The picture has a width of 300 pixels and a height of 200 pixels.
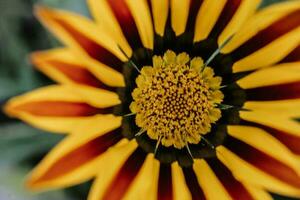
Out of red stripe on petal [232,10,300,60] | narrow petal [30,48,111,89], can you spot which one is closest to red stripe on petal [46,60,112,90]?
narrow petal [30,48,111,89]

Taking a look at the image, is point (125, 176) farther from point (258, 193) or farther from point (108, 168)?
point (258, 193)

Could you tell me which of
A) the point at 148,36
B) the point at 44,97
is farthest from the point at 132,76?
the point at 44,97

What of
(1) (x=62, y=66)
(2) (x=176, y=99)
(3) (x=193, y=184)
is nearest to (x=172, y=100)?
(2) (x=176, y=99)

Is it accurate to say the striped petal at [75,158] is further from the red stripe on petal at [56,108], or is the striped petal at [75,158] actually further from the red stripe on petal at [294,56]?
the red stripe on petal at [294,56]

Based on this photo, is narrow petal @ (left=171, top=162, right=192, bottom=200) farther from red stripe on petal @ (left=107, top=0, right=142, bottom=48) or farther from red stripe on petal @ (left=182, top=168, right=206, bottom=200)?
red stripe on petal @ (left=107, top=0, right=142, bottom=48)

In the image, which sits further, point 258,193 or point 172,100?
point 172,100

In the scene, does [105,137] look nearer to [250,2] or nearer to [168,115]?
[168,115]

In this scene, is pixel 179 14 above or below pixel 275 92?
above
